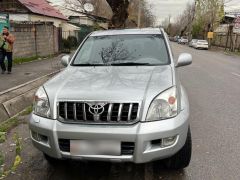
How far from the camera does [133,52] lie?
464 centimetres

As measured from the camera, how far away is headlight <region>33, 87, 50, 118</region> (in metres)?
3.27

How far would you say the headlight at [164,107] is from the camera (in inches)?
121

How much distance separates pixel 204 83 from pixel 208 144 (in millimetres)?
6099

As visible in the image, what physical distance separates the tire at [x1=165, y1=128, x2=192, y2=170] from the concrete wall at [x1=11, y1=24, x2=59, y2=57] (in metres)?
12.7

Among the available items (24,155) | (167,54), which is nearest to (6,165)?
(24,155)

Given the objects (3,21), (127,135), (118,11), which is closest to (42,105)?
(127,135)

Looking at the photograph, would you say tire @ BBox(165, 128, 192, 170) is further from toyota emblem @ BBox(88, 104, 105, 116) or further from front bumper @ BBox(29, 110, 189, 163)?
toyota emblem @ BBox(88, 104, 105, 116)

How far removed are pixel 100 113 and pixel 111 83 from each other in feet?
1.62

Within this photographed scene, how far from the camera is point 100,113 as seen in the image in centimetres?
304

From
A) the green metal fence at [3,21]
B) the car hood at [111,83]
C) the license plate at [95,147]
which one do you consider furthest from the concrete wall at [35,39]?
the license plate at [95,147]

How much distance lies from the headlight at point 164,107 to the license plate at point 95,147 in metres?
0.45

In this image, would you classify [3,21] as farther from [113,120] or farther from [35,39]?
[113,120]

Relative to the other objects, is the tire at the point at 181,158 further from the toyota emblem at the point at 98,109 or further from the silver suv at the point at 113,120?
the toyota emblem at the point at 98,109

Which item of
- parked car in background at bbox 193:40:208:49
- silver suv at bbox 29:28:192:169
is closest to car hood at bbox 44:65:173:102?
silver suv at bbox 29:28:192:169
